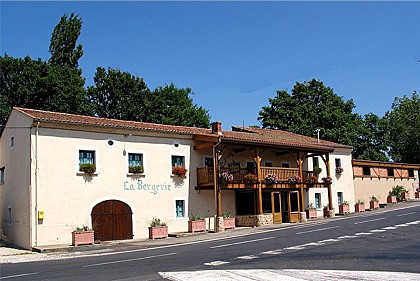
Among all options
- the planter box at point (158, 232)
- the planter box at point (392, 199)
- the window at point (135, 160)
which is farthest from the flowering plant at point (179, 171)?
the planter box at point (392, 199)

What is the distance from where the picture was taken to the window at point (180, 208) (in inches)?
1107

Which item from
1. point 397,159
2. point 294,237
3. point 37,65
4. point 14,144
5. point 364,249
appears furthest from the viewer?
point 397,159

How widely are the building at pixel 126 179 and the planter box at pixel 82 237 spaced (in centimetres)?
86

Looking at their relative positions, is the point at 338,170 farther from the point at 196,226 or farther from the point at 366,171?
the point at 196,226

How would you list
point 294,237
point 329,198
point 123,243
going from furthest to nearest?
point 329,198, point 123,243, point 294,237

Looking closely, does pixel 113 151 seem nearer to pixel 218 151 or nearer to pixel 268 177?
pixel 218 151

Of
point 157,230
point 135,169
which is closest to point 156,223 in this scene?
point 157,230

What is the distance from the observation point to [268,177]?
99.0 feet

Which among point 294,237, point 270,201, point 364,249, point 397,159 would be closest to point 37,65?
point 270,201

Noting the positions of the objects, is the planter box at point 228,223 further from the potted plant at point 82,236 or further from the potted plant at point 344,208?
the potted plant at point 344,208

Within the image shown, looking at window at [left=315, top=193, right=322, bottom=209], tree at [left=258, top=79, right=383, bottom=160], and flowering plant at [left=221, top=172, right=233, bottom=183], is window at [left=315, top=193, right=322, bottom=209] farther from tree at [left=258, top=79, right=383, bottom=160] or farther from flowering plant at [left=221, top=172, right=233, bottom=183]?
tree at [left=258, top=79, right=383, bottom=160]

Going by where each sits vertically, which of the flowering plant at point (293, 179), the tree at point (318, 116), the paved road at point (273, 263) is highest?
the tree at point (318, 116)

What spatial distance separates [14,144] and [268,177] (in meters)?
14.2

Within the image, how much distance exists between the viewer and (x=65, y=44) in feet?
144
